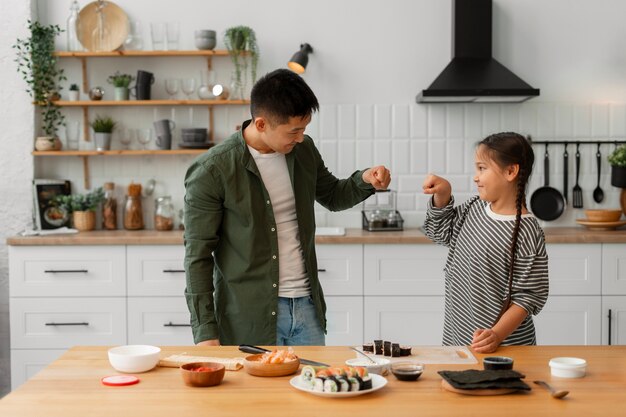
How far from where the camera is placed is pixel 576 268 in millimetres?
4207

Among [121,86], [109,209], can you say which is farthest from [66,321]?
[121,86]

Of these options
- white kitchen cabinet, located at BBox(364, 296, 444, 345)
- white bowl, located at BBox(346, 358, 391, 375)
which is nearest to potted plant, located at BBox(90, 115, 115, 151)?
white kitchen cabinet, located at BBox(364, 296, 444, 345)

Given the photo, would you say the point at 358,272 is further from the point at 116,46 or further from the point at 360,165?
the point at 116,46

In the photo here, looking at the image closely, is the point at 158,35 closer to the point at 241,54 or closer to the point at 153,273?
the point at 241,54

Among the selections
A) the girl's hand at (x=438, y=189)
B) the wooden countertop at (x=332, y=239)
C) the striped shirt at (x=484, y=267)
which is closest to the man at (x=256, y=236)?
the girl's hand at (x=438, y=189)

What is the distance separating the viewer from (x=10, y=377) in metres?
4.67

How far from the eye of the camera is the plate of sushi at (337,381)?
5.97ft

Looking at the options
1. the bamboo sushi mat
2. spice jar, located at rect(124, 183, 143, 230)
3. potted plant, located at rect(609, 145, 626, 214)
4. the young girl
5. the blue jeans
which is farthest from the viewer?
spice jar, located at rect(124, 183, 143, 230)

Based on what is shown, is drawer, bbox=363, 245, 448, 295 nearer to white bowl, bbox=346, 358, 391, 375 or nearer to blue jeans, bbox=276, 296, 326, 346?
blue jeans, bbox=276, 296, 326, 346

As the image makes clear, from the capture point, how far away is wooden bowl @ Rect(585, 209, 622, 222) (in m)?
4.49

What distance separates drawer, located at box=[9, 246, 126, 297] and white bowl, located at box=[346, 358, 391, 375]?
244 cm

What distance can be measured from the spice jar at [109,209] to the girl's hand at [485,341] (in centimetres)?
301

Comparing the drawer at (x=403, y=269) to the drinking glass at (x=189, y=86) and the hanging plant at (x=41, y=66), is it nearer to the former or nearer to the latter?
the drinking glass at (x=189, y=86)

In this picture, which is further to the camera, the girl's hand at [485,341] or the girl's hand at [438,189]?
the girl's hand at [438,189]
